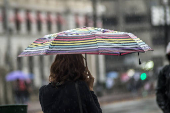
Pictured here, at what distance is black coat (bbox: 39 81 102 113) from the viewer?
345cm

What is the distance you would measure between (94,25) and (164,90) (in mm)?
24575

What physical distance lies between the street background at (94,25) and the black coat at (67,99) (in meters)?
25.0

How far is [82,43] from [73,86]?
1.61 ft

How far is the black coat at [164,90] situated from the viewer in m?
5.23

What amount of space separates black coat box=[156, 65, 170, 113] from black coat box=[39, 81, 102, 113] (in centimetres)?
193

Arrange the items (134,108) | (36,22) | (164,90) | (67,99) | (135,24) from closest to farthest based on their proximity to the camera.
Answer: (67,99) → (164,90) → (134,108) → (36,22) → (135,24)

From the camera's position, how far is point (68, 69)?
3525 millimetres

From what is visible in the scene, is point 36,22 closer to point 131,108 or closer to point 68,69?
point 131,108

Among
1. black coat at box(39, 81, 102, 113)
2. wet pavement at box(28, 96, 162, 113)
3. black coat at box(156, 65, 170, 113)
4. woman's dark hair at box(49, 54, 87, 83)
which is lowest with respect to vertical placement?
wet pavement at box(28, 96, 162, 113)

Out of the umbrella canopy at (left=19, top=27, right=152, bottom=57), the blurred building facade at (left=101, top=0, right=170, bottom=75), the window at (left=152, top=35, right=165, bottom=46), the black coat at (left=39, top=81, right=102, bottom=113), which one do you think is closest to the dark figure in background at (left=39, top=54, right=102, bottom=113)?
the black coat at (left=39, top=81, right=102, bottom=113)

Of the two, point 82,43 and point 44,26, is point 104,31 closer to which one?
point 82,43

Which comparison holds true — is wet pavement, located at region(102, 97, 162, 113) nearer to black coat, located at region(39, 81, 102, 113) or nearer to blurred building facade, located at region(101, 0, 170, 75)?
black coat, located at region(39, 81, 102, 113)

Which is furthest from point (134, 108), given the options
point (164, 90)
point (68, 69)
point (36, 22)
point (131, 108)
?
point (36, 22)

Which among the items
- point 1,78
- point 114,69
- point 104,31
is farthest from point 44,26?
point 104,31
